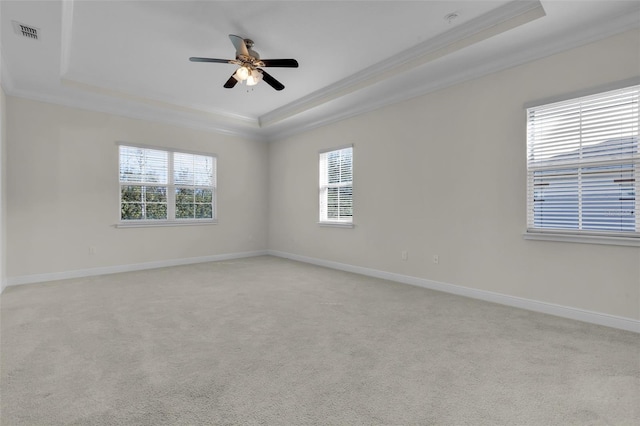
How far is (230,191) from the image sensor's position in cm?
650

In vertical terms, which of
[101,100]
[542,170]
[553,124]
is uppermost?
[101,100]

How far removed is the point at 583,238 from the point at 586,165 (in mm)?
689

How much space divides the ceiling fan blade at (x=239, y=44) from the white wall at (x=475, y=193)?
7.61 ft

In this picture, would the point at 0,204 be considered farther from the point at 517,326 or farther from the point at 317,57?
the point at 517,326

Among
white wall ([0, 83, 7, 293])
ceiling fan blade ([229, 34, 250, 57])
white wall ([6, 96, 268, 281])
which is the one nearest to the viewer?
ceiling fan blade ([229, 34, 250, 57])

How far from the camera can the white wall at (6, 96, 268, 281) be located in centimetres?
434

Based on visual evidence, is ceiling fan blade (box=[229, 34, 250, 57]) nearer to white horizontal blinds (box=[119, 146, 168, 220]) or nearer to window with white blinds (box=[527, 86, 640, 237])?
window with white blinds (box=[527, 86, 640, 237])

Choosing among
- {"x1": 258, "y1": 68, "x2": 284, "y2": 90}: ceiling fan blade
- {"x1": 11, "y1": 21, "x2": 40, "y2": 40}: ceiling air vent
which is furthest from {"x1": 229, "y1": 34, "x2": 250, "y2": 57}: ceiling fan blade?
{"x1": 11, "y1": 21, "x2": 40, "y2": 40}: ceiling air vent

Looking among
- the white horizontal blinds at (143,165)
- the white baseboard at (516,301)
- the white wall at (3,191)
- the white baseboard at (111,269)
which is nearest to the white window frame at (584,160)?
the white baseboard at (516,301)

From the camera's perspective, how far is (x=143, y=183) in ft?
17.7

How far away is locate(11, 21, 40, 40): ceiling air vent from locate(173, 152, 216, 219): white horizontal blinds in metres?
2.87

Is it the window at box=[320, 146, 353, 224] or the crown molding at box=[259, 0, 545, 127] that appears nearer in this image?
the crown molding at box=[259, 0, 545, 127]

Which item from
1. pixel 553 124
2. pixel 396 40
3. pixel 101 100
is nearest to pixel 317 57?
pixel 396 40

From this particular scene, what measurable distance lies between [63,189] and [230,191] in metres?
2.70
